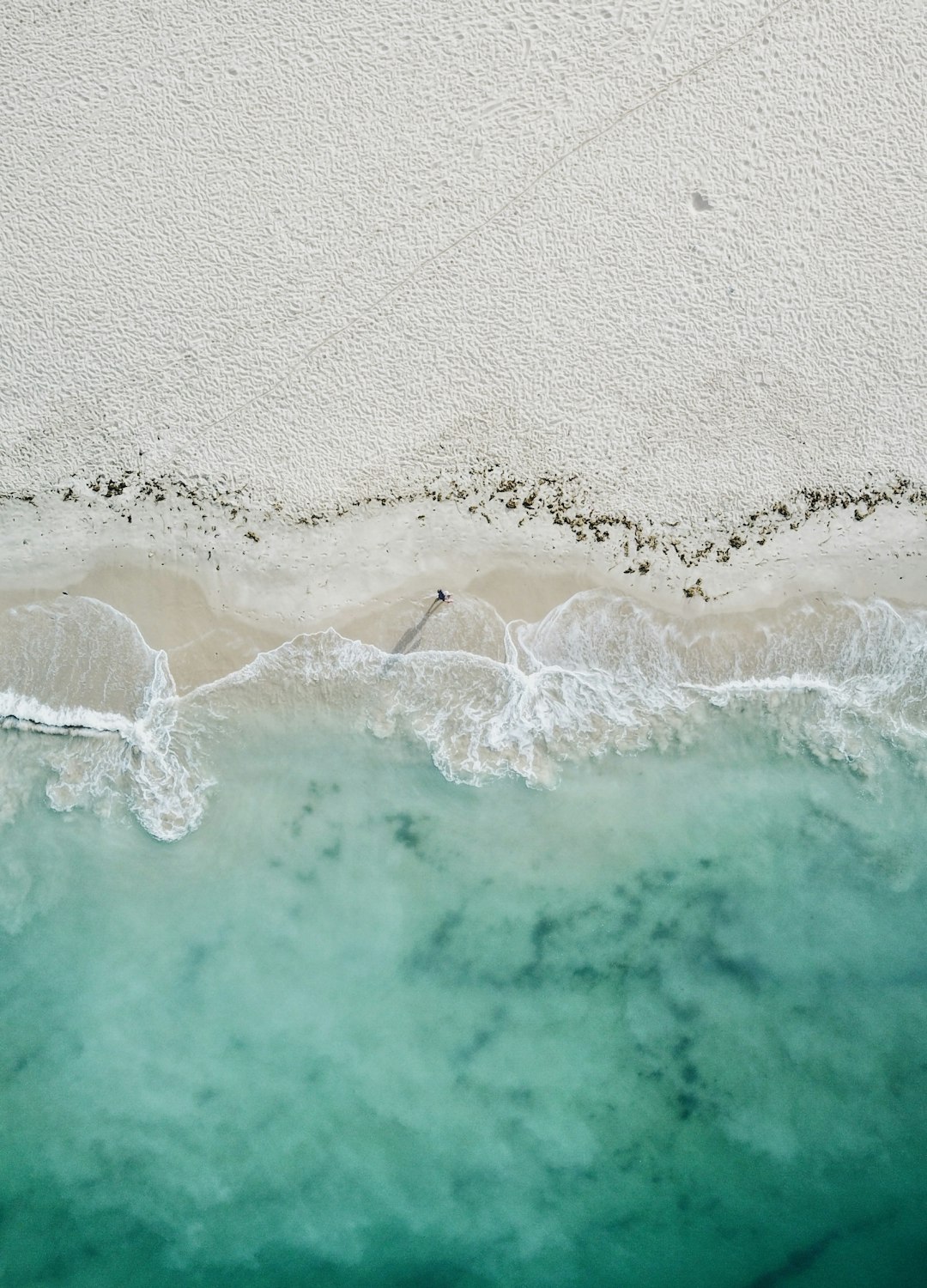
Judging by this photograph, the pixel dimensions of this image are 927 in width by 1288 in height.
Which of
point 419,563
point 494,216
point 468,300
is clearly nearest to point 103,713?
point 419,563

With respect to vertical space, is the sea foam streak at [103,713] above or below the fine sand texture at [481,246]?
below

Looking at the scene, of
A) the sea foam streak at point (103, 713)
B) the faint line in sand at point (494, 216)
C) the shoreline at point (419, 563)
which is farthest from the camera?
the sea foam streak at point (103, 713)

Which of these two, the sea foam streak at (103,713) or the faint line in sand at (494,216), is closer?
the faint line in sand at (494,216)

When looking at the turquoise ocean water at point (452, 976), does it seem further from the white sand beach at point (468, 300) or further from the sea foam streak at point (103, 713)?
the white sand beach at point (468, 300)

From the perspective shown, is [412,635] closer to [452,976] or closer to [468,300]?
[468,300]

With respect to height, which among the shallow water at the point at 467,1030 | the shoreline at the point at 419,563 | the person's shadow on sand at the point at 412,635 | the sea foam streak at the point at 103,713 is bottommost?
the shallow water at the point at 467,1030

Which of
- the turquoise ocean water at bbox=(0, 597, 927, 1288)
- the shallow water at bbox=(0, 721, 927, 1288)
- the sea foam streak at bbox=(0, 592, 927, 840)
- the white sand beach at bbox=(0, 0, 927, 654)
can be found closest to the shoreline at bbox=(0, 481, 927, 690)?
the white sand beach at bbox=(0, 0, 927, 654)

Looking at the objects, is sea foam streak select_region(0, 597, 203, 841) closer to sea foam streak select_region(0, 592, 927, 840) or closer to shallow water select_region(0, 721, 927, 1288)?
sea foam streak select_region(0, 592, 927, 840)

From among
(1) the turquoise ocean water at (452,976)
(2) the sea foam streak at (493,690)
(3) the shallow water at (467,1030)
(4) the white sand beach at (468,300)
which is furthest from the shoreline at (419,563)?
(3) the shallow water at (467,1030)
